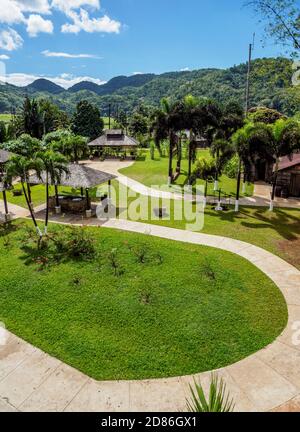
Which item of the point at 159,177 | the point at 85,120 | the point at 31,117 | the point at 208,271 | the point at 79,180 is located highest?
the point at 85,120

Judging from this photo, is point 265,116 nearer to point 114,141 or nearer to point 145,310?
point 114,141

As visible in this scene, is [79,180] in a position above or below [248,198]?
above

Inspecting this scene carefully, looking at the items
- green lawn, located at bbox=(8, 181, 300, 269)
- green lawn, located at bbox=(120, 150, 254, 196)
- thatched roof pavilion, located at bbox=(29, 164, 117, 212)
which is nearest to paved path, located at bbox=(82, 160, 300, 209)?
green lawn, located at bbox=(120, 150, 254, 196)

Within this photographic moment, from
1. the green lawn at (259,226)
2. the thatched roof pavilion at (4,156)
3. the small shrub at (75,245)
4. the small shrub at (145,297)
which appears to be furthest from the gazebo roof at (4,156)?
the small shrub at (145,297)

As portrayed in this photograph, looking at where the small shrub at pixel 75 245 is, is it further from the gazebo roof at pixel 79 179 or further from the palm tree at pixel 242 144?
the palm tree at pixel 242 144

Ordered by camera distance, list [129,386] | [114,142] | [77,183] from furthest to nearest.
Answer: [114,142], [77,183], [129,386]

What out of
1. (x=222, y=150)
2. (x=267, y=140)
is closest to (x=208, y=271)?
(x=267, y=140)
